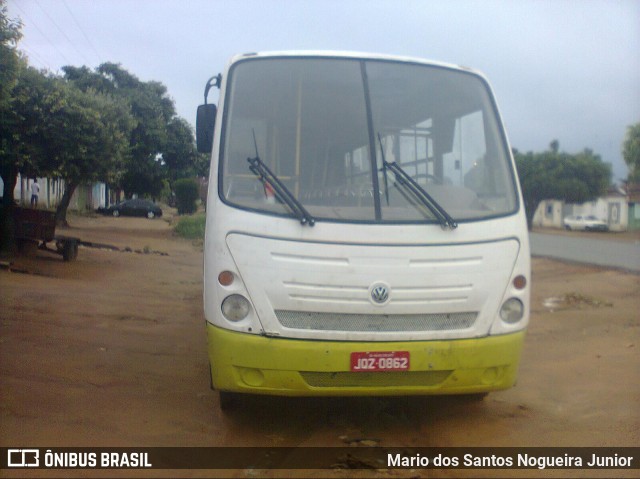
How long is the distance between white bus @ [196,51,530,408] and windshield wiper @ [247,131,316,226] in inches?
0.4

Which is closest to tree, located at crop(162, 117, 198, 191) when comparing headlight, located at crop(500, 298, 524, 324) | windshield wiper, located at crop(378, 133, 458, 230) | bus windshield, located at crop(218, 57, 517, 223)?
bus windshield, located at crop(218, 57, 517, 223)

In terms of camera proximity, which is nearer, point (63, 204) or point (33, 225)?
point (33, 225)

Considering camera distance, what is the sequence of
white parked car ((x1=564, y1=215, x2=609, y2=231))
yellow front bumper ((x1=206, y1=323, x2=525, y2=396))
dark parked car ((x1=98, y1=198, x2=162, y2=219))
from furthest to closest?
white parked car ((x1=564, y1=215, x2=609, y2=231))
dark parked car ((x1=98, y1=198, x2=162, y2=219))
yellow front bumper ((x1=206, y1=323, x2=525, y2=396))

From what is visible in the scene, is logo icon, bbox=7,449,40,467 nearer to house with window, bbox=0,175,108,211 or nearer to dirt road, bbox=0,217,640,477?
dirt road, bbox=0,217,640,477

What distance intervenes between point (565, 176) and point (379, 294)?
4962 cm

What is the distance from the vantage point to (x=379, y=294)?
14.2ft

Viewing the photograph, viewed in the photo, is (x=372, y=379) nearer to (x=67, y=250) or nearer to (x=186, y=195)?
(x=67, y=250)

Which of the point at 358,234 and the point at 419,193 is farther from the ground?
the point at 419,193

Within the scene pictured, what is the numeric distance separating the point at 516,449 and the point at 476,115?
251 cm

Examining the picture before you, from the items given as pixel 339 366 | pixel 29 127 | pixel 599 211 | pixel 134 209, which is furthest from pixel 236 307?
pixel 599 211

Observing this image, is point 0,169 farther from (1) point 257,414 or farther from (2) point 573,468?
(2) point 573,468

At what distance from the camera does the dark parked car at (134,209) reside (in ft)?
144

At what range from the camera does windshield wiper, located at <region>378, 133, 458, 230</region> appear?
4.53 metres

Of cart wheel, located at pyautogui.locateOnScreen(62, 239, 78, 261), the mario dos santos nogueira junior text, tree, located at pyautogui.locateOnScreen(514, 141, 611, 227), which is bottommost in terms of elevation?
the mario dos santos nogueira junior text
